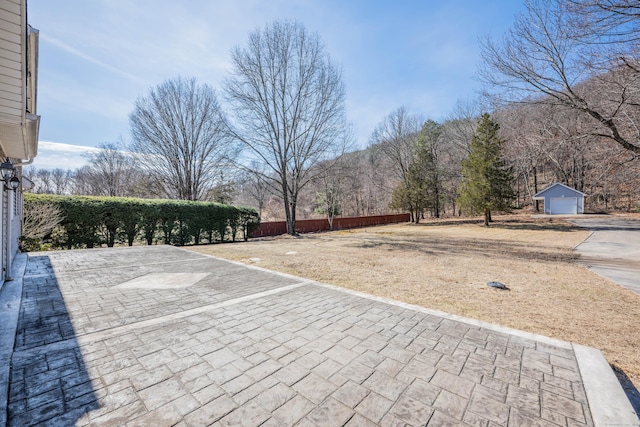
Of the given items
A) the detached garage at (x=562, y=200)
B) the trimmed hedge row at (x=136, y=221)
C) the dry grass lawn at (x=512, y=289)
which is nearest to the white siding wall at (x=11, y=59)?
the dry grass lawn at (x=512, y=289)

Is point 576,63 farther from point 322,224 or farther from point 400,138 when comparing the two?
point 400,138

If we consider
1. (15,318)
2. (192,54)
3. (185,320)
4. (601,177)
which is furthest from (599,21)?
(192,54)

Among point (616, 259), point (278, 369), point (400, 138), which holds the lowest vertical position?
point (616, 259)

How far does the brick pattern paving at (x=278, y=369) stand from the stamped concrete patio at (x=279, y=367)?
0.01 m

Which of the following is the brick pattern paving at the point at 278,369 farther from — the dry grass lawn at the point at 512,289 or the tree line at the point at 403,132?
the tree line at the point at 403,132

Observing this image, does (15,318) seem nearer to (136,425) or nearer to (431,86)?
(136,425)

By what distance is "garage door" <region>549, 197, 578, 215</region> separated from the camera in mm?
26766

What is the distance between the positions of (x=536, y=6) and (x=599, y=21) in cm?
165

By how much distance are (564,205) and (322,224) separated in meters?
26.3

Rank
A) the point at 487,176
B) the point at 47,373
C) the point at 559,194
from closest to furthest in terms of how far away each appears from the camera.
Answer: the point at 47,373 → the point at 487,176 → the point at 559,194

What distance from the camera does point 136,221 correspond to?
1036 centimetres

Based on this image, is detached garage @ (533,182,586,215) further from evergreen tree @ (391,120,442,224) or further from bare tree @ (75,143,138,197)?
bare tree @ (75,143,138,197)

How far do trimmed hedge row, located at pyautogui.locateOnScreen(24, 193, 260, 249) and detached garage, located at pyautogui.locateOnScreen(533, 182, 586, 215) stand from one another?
32606mm

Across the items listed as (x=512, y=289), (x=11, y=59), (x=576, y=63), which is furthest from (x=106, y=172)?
(x=576, y=63)
